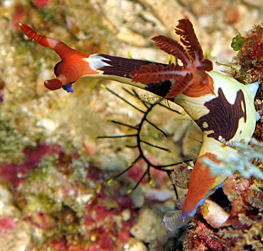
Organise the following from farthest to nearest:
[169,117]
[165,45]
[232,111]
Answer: [169,117]
[232,111]
[165,45]

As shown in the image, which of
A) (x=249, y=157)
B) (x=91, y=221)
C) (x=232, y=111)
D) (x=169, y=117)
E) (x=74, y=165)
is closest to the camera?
(x=249, y=157)

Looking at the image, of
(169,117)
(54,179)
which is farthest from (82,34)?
(54,179)

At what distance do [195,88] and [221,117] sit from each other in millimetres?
284

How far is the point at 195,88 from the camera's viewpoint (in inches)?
58.4

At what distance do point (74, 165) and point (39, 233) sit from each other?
36.0 inches

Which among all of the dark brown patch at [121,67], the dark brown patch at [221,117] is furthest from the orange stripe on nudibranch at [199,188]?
the dark brown patch at [121,67]

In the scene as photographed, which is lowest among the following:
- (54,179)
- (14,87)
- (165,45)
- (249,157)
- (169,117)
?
(54,179)

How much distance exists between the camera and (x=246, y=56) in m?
1.74

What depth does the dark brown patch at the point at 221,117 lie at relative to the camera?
1508 mm

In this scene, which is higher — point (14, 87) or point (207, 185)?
point (207, 185)

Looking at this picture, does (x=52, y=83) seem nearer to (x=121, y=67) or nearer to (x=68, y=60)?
(x=68, y=60)

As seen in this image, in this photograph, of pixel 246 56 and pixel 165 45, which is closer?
pixel 165 45

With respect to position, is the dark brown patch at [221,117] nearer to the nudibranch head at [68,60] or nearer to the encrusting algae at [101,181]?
the encrusting algae at [101,181]

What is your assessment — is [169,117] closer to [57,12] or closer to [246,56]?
[246,56]
